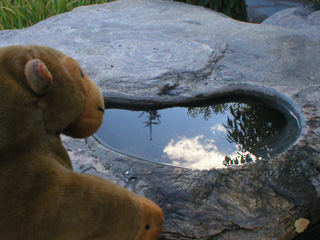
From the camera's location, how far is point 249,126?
7.93 ft

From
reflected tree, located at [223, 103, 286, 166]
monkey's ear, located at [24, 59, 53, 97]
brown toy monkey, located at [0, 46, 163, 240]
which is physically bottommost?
reflected tree, located at [223, 103, 286, 166]

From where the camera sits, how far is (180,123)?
235 centimetres

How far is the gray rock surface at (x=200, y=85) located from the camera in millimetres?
1616

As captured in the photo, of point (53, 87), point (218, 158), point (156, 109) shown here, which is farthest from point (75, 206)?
point (156, 109)

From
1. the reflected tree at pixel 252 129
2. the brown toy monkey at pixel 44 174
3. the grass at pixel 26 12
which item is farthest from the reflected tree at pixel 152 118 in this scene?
the grass at pixel 26 12

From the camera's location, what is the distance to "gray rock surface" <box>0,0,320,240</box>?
5.30 ft

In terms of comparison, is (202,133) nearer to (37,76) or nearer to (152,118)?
(152,118)

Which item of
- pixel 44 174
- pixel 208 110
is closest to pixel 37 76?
pixel 44 174

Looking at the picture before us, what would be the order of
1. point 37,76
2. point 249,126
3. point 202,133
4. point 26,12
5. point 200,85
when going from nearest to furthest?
1. point 37,76
2. point 202,133
3. point 249,126
4. point 200,85
5. point 26,12

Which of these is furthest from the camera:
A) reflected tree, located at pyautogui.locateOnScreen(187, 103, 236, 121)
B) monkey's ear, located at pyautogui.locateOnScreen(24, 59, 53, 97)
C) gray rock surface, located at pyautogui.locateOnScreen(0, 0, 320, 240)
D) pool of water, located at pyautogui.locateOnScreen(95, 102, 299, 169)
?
reflected tree, located at pyautogui.locateOnScreen(187, 103, 236, 121)

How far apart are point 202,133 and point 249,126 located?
33cm

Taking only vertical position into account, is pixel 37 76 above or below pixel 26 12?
above

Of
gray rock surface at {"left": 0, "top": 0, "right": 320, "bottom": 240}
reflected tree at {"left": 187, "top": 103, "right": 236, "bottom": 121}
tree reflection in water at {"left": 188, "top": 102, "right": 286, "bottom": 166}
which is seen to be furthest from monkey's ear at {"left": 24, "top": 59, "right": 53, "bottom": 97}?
reflected tree at {"left": 187, "top": 103, "right": 236, "bottom": 121}

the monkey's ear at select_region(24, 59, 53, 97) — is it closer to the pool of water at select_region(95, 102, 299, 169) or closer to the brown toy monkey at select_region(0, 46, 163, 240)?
the brown toy monkey at select_region(0, 46, 163, 240)
